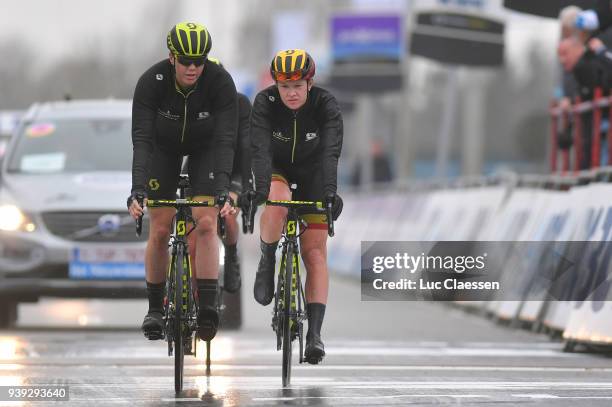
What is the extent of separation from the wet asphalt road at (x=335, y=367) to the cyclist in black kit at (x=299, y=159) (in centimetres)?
58

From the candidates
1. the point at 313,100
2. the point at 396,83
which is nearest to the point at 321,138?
the point at 313,100

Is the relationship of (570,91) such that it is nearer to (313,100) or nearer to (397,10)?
(313,100)

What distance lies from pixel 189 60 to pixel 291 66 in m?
0.58

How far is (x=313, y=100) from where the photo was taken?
1048 centimetres

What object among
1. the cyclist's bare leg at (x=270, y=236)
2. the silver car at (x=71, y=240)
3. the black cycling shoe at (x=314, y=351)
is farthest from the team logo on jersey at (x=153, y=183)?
→ the silver car at (x=71, y=240)

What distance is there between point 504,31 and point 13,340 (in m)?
14.1

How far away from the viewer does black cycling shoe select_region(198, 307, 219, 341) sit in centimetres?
1052

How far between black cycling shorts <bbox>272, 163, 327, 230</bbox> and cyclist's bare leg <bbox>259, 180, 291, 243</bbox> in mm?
54

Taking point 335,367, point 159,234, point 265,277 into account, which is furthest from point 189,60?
point 335,367

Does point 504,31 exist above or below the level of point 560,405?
above

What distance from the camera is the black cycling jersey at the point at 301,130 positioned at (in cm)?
1036

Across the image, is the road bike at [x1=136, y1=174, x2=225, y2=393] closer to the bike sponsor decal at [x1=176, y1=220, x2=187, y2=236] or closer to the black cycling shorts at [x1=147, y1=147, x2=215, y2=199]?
the bike sponsor decal at [x1=176, y1=220, x2=187, y2=236]

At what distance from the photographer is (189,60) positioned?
1019 cm

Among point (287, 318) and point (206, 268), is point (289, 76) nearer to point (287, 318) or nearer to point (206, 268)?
point (206, 268)
